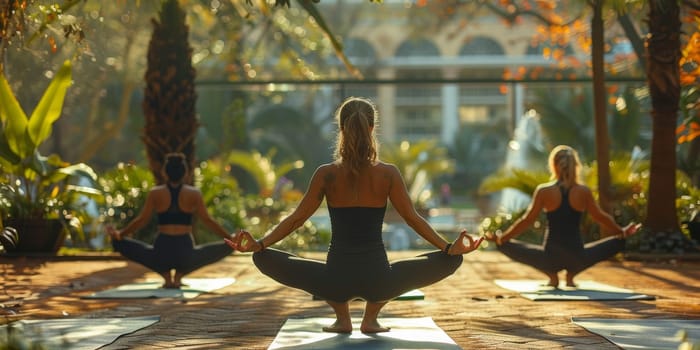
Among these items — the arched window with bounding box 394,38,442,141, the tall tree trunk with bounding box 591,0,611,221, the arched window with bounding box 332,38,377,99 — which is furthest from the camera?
the arched window with bounding box 394,38,442,141

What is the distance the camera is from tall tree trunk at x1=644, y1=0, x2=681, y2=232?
47.2 ft

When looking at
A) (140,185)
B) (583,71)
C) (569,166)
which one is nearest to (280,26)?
(140,185)

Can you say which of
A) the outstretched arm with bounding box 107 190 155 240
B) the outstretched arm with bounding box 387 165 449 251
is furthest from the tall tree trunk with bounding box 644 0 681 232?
the outstretched arm with bounding box 387 165 449 251

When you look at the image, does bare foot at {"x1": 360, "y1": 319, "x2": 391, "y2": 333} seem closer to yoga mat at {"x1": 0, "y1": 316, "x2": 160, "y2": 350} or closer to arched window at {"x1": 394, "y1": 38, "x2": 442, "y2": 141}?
yoga mat at {"x1": 0, "y1": 316, "x2": 160, "y2": 350}

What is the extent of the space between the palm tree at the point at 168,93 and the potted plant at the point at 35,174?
4.43 feet

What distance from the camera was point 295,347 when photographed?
6.38m

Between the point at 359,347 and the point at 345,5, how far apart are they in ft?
171

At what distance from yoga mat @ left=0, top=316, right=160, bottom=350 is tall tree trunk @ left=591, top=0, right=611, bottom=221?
28.8 ft

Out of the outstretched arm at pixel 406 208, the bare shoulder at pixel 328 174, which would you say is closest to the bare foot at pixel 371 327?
the outstretched arm at pixel 406 208

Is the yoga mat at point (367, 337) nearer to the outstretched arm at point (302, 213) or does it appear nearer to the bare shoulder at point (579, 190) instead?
the outstretched arm at point (302, 213)

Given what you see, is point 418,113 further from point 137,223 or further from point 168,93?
point 137,223

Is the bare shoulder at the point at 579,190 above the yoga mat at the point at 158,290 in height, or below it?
above

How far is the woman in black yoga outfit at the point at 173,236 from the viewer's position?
10.6 meters

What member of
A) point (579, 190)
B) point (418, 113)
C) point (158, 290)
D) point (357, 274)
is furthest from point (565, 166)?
point (418, 113)
